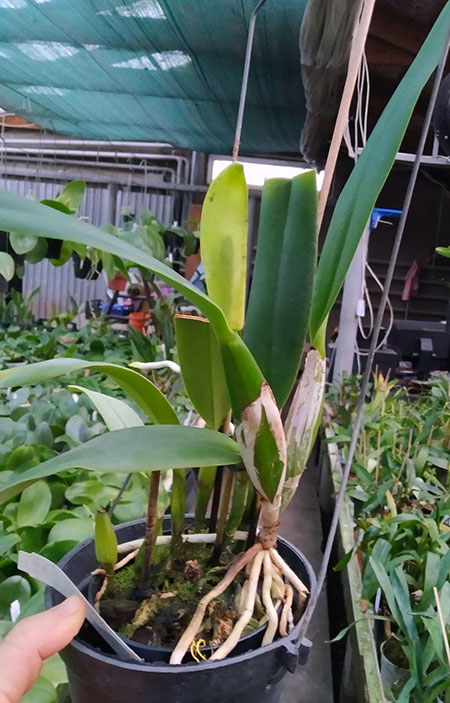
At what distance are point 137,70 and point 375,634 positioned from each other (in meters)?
1.83

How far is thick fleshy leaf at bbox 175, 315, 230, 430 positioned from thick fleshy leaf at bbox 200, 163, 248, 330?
0.03 meters

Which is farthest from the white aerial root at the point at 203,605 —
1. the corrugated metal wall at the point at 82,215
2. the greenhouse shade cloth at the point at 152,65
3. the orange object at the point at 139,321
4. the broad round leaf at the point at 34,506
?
the corrugated metal wall at the point at 82,215

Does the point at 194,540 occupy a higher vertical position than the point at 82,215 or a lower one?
lower

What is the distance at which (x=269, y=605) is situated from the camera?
37 cm

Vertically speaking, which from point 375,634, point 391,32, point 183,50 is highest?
point 391,32

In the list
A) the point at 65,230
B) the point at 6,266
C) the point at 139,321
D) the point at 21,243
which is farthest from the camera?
the point at 139,321

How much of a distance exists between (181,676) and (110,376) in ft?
0.63

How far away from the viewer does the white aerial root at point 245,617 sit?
0.34 meters

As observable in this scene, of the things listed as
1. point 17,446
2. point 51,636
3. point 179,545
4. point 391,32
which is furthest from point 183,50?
point 51,636

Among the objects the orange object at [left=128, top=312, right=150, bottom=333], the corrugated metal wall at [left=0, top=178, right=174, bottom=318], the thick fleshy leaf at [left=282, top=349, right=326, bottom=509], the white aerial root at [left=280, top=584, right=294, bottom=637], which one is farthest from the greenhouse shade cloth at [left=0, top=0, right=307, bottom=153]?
the corrugated metal wall at [left=0, top=178, right=174, bottom=318]

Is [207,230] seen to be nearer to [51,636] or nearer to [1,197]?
[1,197]

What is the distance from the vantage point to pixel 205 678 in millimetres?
318

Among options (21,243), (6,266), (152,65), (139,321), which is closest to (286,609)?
(6,266)

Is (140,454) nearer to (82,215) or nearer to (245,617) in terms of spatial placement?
(245,617)
